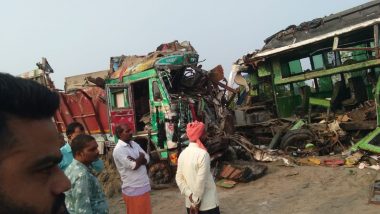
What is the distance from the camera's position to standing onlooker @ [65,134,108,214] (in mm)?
3195

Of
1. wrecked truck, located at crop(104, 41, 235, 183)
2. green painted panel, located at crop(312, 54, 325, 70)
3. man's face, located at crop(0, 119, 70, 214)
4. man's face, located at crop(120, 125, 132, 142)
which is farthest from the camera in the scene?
green painted panel, located at crop(312, 54, 325, 70)

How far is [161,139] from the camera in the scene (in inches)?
375

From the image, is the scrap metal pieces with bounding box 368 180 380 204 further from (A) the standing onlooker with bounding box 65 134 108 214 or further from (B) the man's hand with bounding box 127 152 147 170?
(A) the standing onlooker with bounding box 65 134 108 214

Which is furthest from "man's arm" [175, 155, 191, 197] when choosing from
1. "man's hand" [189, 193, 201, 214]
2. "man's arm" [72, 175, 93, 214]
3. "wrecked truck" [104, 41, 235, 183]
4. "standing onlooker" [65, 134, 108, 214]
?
"wrecked truck" [104, 41, 235, 183]

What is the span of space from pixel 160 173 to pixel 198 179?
498cm

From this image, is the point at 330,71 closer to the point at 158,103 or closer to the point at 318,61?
the point at 318,61

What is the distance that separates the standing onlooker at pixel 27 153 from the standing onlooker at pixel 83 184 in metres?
2.32

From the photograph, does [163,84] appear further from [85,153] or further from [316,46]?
[85,153]

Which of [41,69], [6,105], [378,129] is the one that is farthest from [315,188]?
[41,69]

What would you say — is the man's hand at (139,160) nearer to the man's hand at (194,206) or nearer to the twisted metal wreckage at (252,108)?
the man's hand at (194,206)

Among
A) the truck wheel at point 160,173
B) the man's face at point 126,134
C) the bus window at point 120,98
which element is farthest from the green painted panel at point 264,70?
the man's face at point 126,134

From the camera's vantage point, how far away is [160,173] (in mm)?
9281

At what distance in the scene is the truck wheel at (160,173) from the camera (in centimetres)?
925

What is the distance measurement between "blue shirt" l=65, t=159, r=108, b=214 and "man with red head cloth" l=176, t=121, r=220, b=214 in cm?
A: 128
